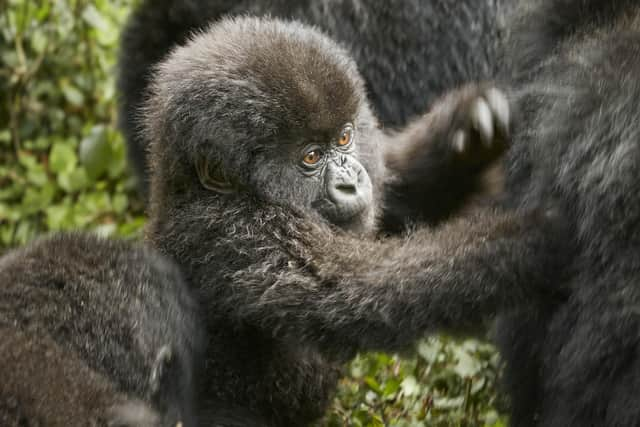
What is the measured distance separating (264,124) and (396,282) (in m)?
0.50

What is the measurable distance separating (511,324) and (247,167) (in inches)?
27.9

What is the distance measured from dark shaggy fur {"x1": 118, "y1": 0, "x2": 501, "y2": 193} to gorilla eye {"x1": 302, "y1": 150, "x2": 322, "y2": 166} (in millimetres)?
1088

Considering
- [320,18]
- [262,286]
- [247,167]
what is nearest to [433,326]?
[262,286]

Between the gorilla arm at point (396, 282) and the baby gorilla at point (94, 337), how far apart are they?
20 cm

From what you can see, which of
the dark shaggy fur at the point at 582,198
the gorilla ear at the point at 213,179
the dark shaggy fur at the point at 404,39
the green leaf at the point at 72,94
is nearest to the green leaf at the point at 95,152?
the green leaf at the point at 72,94

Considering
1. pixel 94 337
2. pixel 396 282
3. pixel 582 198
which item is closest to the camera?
pixel 582 198

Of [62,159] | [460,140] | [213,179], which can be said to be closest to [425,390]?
[460,140]

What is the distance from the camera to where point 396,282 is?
2.31m

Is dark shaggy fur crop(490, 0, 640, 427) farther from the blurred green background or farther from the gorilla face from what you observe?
the blurred green background

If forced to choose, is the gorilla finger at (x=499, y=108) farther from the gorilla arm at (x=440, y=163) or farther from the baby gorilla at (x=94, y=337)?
the baby gorilla at (x=94, y=337)

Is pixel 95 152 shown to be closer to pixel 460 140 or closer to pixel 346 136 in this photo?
pixel 346 136

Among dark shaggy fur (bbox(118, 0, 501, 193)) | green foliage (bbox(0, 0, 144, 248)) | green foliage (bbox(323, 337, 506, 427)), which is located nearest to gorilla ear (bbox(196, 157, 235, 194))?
green foliage (bbox(323, 337, 506, 427))

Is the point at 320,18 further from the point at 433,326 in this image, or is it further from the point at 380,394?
the point at 433,326

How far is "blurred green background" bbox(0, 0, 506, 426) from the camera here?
10.9ft
